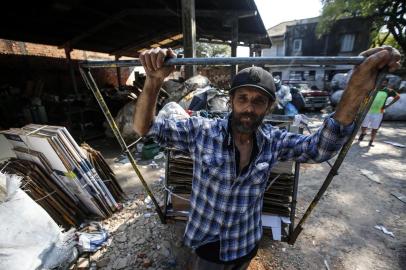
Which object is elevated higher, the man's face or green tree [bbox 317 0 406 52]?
Answer: green tree [bbox 317 0 406 52]

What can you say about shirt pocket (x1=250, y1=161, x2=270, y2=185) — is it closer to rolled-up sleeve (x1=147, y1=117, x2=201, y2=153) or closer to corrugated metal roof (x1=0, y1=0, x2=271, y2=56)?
rolled-up sleeve (x1=147, y1=117, x2=201, y2=153)

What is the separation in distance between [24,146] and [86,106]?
4.61 m

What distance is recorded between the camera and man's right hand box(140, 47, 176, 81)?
118cm

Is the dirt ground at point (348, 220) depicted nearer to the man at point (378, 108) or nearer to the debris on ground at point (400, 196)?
the debris on ground at point (400, 196)

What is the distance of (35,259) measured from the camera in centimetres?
191

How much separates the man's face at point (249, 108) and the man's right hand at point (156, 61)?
45cm

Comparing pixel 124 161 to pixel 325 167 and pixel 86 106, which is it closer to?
pixel 86 106

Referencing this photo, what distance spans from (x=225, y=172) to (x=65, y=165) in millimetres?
2124

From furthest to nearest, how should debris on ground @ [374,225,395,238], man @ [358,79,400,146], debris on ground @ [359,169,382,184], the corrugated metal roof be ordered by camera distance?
1. the corrugated metal roof
2. man @ [358,79,400,146]
3. debris on ground @ [359,169,382,184]
4. debris on ground @ [374,225,395,238]

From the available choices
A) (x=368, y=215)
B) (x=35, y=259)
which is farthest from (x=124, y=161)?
(x=368, y=215)

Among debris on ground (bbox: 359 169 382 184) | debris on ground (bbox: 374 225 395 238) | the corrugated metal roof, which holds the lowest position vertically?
debris on ground (bbox: 374 225 395 238)

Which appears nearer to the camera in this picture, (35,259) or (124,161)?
(35,259)

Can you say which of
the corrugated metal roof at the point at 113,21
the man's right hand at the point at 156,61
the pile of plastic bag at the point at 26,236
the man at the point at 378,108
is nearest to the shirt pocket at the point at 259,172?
the man's right hand at the point at 156,61

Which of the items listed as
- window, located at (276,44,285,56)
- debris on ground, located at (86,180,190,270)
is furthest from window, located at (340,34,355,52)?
debris on ground, located at (86,180,190,270)
